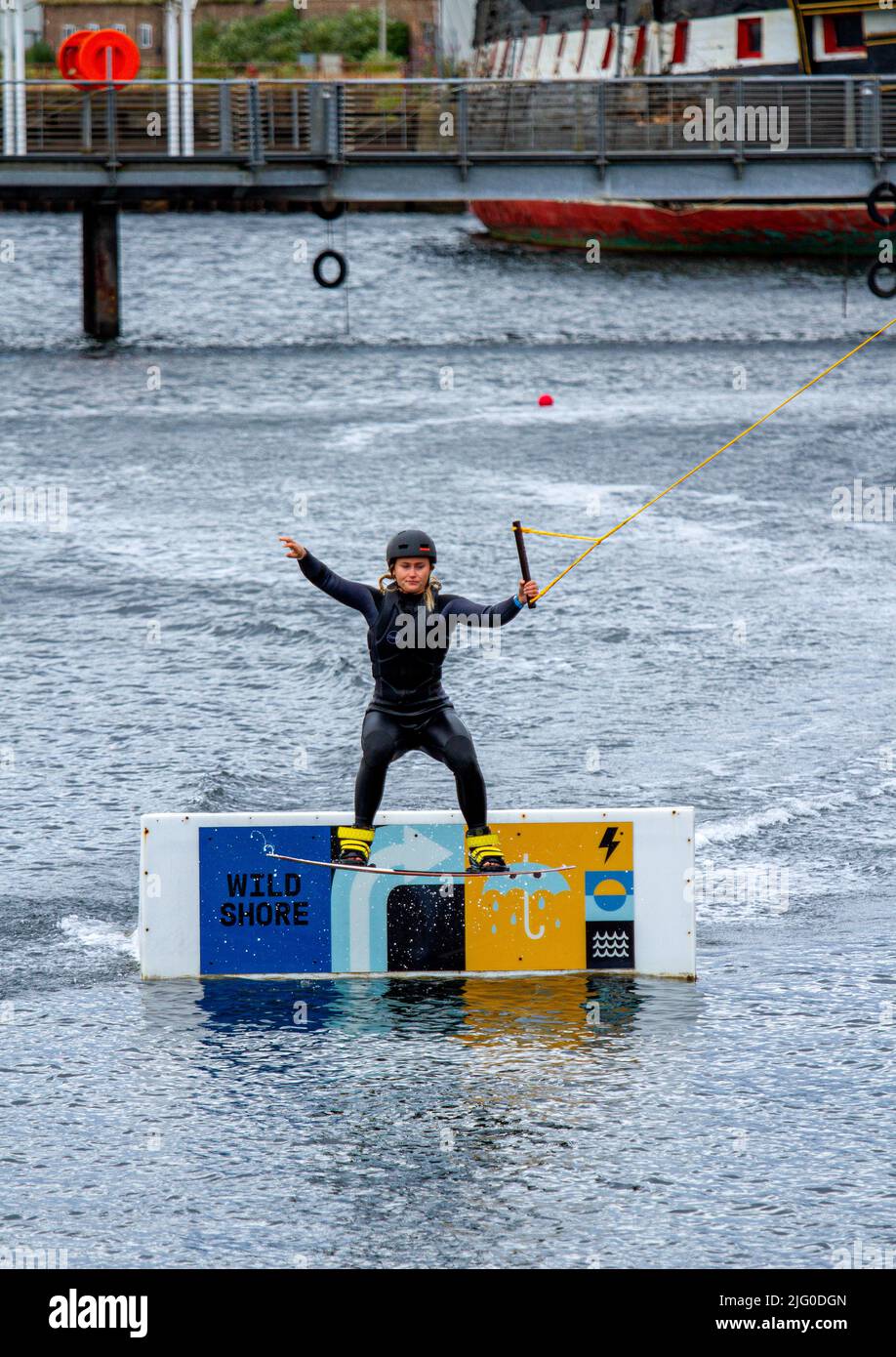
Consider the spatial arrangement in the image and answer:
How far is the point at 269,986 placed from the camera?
1219 cm

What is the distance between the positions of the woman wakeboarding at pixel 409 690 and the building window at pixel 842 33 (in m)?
48.4

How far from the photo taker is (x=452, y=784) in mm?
16328

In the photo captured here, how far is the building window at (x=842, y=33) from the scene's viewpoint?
56062mm

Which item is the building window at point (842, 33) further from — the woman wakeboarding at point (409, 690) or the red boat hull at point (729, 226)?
the woman wakeboarding at point (409, 690)

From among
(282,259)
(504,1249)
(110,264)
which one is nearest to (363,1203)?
(504,1249)

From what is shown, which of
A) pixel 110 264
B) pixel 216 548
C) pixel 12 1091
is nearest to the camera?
pixel 12 1091

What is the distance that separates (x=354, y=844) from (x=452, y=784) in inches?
187

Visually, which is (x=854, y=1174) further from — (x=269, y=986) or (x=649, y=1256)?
(x=269, y=986)

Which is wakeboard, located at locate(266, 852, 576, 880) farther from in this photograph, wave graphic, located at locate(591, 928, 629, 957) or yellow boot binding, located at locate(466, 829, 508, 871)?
wave graphic, located at locate(591, 928, 629, 957)

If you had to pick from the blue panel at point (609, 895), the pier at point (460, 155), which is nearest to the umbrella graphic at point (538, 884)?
the blue panel at point (609, 895)

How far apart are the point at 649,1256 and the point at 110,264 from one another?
133 feet

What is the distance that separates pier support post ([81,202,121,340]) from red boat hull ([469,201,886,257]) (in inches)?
837

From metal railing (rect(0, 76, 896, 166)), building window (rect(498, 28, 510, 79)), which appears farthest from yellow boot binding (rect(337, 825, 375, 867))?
building window (rect(498, 28, 510, 79))

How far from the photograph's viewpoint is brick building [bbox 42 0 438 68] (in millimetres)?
115438
